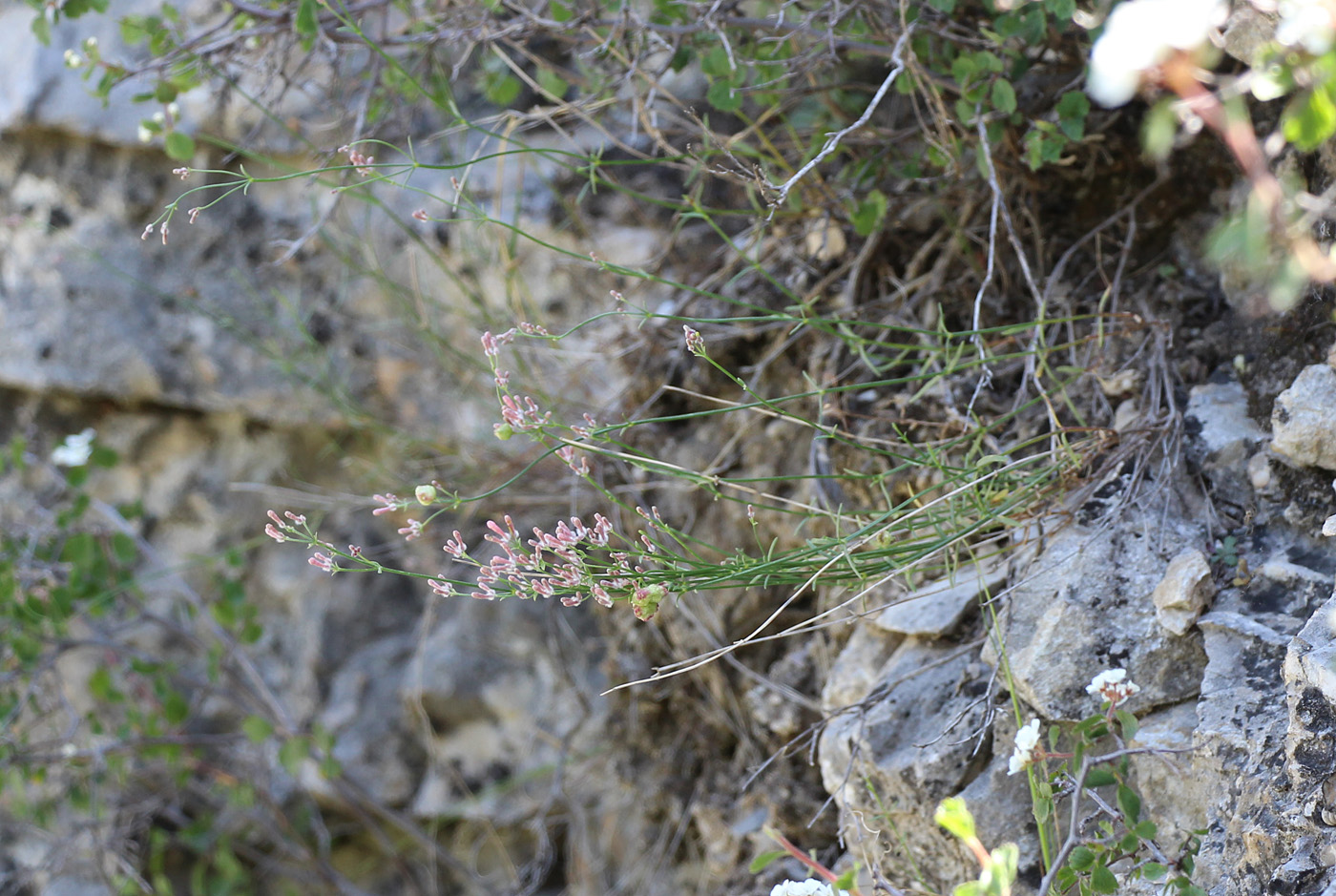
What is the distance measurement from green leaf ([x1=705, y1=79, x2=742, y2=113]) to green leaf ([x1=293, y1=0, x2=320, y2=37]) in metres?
0.57

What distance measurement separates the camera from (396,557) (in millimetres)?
2141

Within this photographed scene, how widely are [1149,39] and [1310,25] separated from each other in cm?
11

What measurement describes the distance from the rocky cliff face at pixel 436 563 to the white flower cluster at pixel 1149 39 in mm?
714

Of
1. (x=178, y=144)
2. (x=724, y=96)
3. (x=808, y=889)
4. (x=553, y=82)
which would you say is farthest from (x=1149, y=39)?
(x=178, y=144)

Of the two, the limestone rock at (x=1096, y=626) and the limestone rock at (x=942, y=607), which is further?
the limestone rock at (x=942, y=607)

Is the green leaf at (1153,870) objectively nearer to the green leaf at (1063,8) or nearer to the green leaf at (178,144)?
the green leaf at (1063,8)

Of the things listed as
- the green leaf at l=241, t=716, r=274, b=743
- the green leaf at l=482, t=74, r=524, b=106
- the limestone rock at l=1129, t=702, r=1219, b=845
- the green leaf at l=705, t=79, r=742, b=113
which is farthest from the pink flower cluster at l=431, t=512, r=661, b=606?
the green leaf at l=241, t=716, r=274, b=743

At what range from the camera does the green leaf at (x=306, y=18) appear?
4.47ft

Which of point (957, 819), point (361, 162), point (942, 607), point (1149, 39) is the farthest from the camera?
point (942, 607)

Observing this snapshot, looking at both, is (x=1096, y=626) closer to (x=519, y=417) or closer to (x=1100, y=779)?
(x=1100, y=779)

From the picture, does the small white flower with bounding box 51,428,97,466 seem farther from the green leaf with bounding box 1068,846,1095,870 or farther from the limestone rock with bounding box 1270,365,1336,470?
the limestone rock with bounding box 1270,365,1336,470

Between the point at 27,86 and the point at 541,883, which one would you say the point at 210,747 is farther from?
the point at 27,86

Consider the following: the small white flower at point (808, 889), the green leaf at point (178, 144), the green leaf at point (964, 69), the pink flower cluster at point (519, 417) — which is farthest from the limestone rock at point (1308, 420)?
the green leaf at point (178, 144)

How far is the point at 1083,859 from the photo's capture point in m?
0.88
